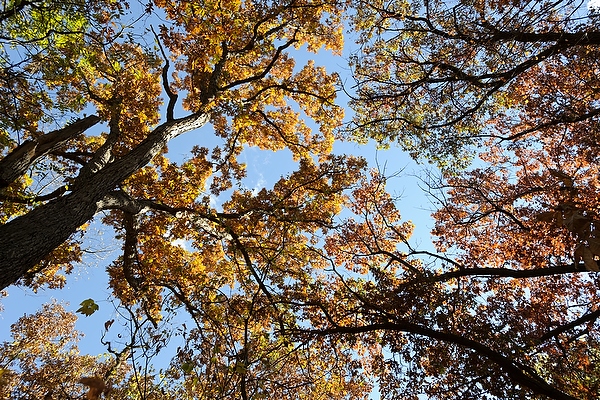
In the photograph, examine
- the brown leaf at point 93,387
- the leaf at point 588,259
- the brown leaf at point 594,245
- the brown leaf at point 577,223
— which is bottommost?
the brown leaf at point 93,387

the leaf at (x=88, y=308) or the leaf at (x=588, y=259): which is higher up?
the leaf at (x=88, y=308)

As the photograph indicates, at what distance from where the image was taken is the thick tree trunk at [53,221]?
13.9ft

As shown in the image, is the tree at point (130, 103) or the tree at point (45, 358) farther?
the tree at point (45, 358)

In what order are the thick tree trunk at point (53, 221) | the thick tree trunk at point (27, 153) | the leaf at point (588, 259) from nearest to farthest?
the leaf at point (588, 259), the thick tree trunk at point (53, 221), the thick tree trunk at point (27, 153)

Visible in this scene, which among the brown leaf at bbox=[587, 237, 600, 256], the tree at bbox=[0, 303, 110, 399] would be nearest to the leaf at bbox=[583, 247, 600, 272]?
the brown leaf at bbox=[587, 237, 600, 256]

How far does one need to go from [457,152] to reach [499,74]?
2150 mm

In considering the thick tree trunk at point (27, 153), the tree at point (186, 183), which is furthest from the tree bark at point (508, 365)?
the thick tree trunk at point (27, 153)

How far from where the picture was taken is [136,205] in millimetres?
7270

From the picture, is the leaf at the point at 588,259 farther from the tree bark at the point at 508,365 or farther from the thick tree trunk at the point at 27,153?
the thick tree trunk at the point at 27,153

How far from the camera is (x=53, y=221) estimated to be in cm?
489

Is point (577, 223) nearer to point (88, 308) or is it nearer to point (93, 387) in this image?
point (93, 387)

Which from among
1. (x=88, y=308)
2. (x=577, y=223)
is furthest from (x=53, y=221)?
(x=577, y=223)

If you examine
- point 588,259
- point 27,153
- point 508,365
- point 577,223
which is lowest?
point 588,259

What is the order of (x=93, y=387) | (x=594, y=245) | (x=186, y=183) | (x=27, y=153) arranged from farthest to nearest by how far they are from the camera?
(x=186, y=183) → (x=27, y=153) → (x=93, y=387) → (x=594, y=245)
